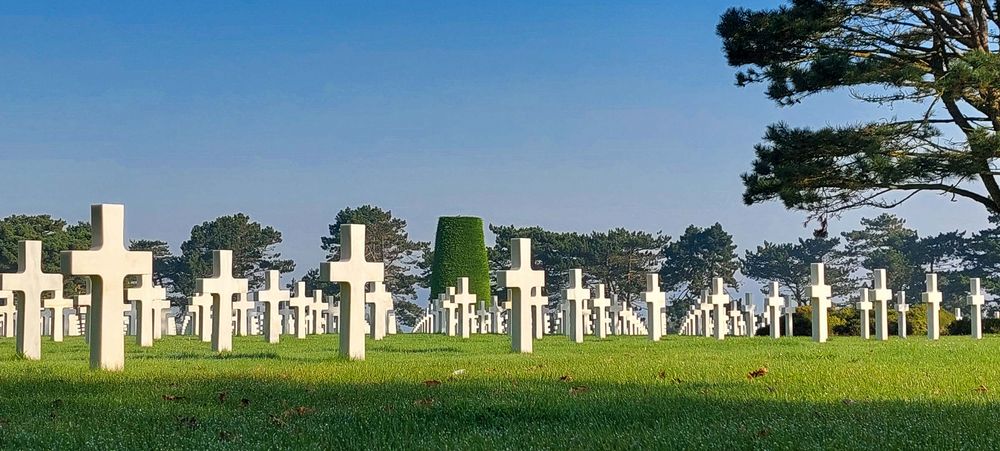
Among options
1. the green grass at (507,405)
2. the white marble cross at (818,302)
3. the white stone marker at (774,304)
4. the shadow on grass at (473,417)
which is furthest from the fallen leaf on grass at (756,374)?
the white stone marker at (774,304)

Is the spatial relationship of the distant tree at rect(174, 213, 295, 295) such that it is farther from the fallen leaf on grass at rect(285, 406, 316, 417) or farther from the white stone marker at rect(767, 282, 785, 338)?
the fallen leaf on grass at rect(285, 406, 316, 417)

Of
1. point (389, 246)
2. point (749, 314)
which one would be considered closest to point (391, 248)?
point (389, 246)

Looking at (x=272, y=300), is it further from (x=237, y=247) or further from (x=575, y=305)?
(x=237, y=247)

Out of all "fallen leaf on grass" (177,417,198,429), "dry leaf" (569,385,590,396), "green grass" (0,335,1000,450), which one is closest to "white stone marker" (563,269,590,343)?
"green grass" (0,335,1000,450)

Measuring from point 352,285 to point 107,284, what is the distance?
2.78 metres

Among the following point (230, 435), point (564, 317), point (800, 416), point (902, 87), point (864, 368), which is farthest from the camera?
point (564, 317)

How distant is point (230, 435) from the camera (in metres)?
6.73

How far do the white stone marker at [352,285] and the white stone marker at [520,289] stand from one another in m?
2.49

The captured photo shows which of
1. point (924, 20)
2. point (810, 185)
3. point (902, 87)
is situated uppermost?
point (924, 20)

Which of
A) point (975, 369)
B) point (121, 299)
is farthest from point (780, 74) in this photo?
point (121, 299)

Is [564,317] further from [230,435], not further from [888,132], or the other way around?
[230,435]

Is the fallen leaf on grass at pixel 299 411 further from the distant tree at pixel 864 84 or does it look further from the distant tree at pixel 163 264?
the distant tree at pixel 163 264

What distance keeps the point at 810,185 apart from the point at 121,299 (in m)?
14.0

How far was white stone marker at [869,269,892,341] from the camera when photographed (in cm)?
2247
